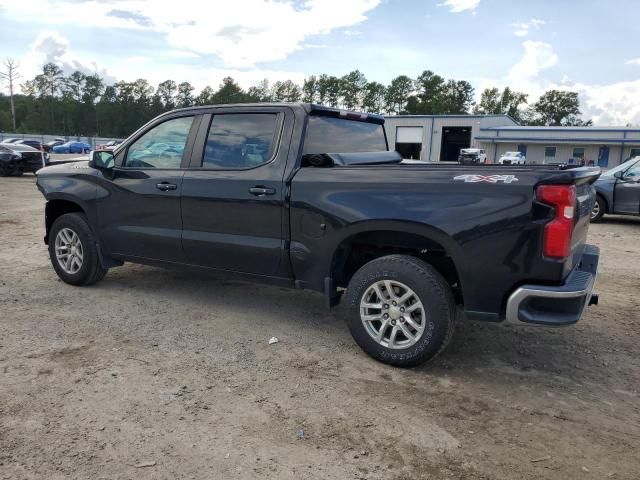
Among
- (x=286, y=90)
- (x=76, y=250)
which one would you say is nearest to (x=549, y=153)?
(x=76, y=250)

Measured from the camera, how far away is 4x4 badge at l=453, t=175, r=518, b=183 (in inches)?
127

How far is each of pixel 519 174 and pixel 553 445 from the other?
159cm

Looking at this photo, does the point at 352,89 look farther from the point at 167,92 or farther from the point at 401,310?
the point at 401,310

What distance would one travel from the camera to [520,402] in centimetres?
331

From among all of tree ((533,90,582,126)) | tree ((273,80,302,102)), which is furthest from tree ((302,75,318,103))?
tree ((533,90,582,126))

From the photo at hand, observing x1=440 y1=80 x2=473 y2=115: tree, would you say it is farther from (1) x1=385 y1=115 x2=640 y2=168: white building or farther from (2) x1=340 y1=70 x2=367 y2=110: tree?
(1) x1=385 y1=115 x2=640 y2=168: white building

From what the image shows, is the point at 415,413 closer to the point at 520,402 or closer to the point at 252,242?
the point at 520,402

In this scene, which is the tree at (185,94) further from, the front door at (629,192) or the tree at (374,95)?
the front door at (629,192)

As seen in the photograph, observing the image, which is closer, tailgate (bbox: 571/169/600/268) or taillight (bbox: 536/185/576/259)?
taillight (bbox: 536/185/576/259)

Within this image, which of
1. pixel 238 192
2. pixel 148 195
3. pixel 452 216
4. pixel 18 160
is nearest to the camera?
pixel 452 216

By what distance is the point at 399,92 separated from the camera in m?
115

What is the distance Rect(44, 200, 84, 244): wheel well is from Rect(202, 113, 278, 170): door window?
6.37ft

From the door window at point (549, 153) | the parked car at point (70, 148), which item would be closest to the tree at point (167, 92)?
the parked car at point (70, 148)

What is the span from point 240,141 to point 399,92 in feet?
383
